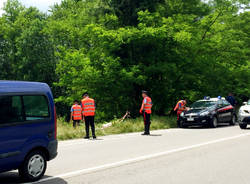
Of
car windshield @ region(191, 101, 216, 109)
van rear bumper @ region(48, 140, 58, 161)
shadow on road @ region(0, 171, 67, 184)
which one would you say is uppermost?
car windshield @ region(191, 101, 216, 109)

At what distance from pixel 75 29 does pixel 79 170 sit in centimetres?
2622

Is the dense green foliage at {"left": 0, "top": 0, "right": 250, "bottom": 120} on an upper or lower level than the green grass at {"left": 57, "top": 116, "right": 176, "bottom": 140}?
upper

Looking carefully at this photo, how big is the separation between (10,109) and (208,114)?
15.4 m

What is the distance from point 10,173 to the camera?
25.8 feet

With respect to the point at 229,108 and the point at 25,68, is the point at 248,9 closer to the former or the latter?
the point at 229,108

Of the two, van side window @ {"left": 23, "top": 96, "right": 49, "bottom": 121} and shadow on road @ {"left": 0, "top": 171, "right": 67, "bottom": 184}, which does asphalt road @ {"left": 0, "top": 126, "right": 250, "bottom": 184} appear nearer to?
shadow on road @ {"left": 0, "top": 171, "right": 67, "bottom": 184}

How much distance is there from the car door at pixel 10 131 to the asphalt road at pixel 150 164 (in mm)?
720

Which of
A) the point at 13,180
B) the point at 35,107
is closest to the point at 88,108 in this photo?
the point at 35,107

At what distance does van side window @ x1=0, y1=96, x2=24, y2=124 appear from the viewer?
650 cm

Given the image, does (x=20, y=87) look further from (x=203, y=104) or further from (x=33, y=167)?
(x=203, y=104)

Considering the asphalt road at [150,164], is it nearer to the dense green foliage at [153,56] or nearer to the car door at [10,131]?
the car door at [10,131]

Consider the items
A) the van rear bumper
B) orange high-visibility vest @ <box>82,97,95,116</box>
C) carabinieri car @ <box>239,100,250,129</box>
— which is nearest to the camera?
the van rear bumper

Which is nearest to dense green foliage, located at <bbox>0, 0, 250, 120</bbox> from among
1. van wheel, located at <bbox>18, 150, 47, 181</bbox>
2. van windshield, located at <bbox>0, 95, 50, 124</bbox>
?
van windshield, located at <bbox>0, 95, 50, 124</bbox>

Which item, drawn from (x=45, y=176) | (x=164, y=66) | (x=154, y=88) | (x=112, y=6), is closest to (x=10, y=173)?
(x=45, y=176)
